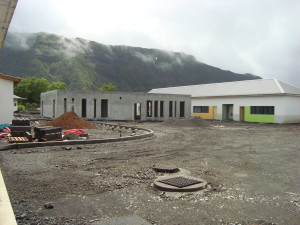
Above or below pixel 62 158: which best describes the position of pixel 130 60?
above

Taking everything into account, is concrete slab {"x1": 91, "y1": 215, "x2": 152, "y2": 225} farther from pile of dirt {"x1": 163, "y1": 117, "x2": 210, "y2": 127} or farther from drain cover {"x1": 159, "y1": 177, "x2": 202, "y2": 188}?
pile of dirt {"x1": 163, "y1": 117, "x2": 210, "y2": 127}

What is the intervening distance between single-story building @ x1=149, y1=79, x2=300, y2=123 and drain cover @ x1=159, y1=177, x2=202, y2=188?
106 ft

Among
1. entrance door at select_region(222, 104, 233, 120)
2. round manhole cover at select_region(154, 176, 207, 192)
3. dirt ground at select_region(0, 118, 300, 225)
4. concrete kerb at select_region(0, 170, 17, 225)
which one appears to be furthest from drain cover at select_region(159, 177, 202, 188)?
entrance door at select_region(222, 104, 233, 120)

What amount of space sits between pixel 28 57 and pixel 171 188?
131 m

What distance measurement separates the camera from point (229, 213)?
16.1 ft

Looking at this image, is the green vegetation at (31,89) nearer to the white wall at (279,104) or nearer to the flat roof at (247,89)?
the flat roof at (247,89)

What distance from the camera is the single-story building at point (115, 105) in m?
35.9

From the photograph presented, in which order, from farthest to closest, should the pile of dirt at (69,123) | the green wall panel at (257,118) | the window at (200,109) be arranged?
the window at (200,109) < the green wall panel at (257,118) < the pile of dirt at (69,123)

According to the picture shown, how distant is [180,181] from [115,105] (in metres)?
32.1

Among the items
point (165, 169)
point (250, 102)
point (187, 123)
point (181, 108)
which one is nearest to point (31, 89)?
point (181, 108)

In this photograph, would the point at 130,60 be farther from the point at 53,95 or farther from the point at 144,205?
the point at 144,205

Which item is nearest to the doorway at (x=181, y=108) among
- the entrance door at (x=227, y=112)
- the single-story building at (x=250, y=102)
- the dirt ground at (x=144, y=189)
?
the single-story building at (x=250, y=102)

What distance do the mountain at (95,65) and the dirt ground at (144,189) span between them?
103789 mm

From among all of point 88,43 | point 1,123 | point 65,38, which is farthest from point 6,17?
point 65,38
